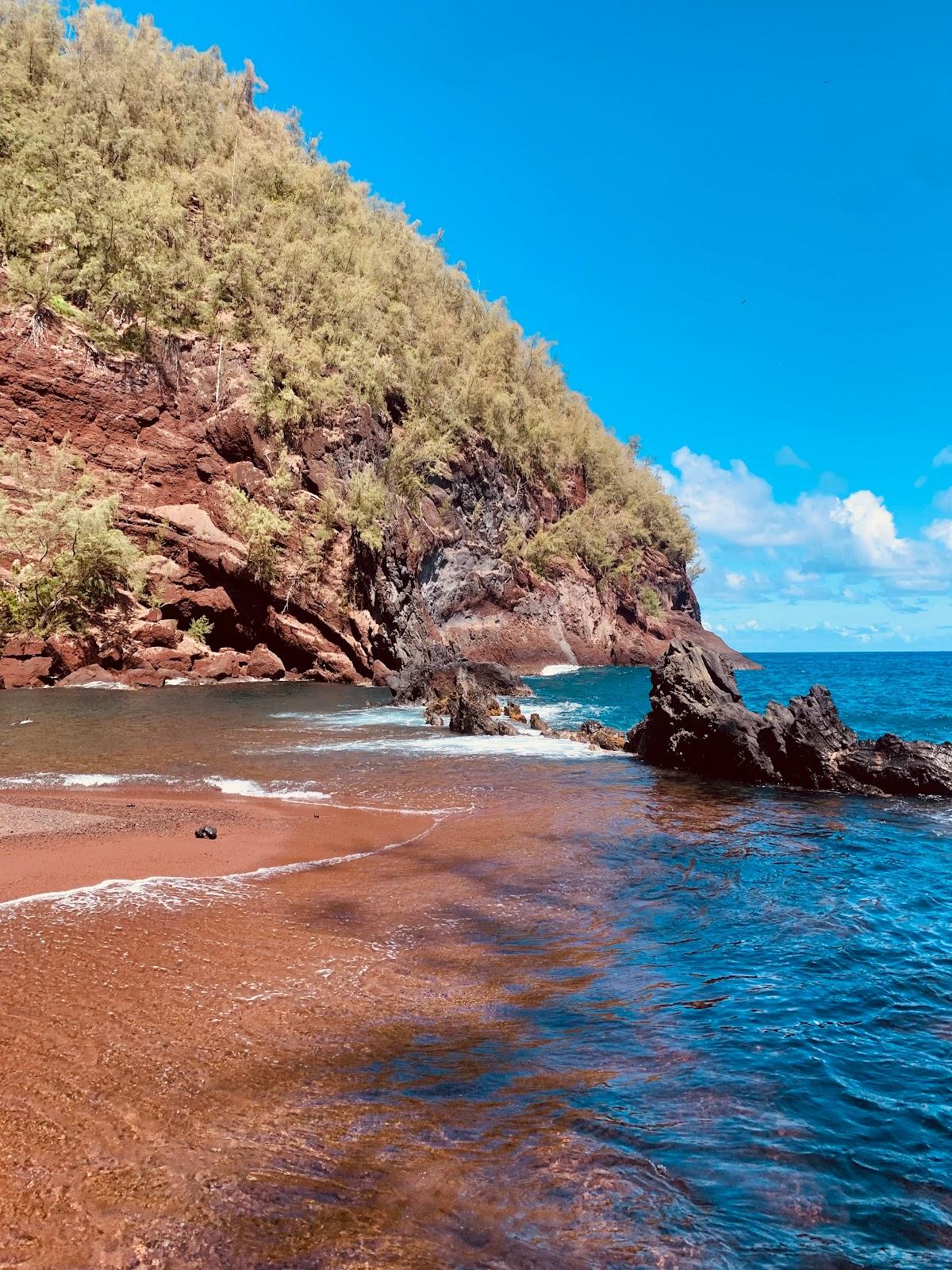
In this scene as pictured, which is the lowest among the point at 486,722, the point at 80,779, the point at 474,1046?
the point at 80,779

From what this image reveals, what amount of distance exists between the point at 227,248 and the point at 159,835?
4344 cm

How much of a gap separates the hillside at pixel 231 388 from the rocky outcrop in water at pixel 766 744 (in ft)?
61.9

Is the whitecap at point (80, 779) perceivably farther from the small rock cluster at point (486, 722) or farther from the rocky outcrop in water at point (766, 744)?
the rocky outcrop in water at point (766, 744)

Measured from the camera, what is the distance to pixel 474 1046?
4836mm

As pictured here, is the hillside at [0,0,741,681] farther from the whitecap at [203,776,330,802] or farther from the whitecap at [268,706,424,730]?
the whitecap at [203,776,330,802]

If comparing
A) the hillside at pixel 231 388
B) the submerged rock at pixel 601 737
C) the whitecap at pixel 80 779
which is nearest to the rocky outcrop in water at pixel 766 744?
the submerged rock at pixel 601 737

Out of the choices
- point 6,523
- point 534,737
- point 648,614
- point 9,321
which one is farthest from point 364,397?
point 648,614

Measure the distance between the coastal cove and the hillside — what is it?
87.7 ft

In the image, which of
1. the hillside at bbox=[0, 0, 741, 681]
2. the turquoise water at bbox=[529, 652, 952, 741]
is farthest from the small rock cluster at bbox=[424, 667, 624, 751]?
the hillside at bbox=[0, 0, 741, 681]

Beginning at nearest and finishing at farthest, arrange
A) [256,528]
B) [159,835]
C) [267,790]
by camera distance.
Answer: [159,835], [267,790], [256,528]

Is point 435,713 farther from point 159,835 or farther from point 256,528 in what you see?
point 256,528

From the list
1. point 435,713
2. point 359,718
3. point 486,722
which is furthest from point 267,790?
point 435,713

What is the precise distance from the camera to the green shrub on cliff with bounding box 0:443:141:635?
30234 mm

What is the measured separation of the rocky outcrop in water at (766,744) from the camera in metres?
14.7
